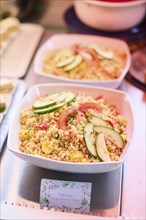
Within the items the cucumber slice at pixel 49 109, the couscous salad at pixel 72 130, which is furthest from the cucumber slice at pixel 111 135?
the cucumber slice at pixel 49 109

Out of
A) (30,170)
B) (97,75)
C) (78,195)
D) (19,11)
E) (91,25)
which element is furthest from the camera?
(19,11)

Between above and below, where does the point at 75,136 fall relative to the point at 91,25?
below

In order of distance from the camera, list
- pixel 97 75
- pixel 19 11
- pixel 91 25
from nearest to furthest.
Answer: pixel 97 75, pixel 91 25, pixel 19 11

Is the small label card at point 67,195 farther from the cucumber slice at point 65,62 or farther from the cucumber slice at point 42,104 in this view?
the cucumber slice at point 65,62

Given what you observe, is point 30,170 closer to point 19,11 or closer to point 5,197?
point 5,197

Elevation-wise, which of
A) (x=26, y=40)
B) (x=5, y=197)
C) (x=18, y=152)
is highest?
(x=26, y=40)

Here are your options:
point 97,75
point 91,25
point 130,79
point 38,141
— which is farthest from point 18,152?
point 91,25

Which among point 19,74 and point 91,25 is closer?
point 19,74

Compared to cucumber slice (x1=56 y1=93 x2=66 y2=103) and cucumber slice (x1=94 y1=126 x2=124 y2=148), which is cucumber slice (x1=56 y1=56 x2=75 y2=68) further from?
cucumber slice (x1=94 y1=126 x2=124 y2=148)
